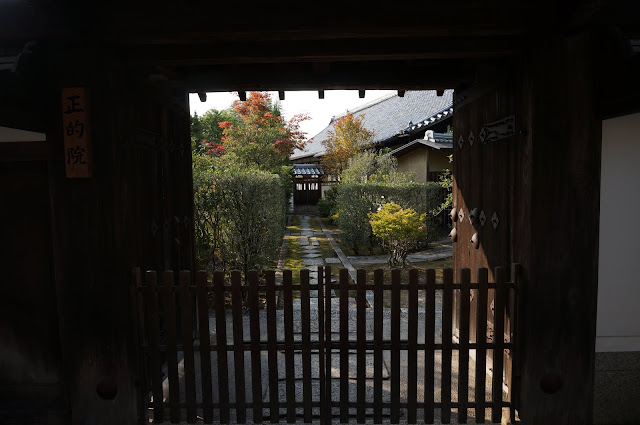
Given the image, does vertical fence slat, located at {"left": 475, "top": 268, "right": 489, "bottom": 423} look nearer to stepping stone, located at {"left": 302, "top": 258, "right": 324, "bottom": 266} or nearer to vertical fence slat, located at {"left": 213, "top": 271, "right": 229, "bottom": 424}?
vertical fence slat, located at {"left": 213, "top": 271, "right": 229, "bottom": 424}

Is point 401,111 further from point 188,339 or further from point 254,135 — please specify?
point 188,339

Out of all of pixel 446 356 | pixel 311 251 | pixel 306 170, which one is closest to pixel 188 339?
pixel 446 356

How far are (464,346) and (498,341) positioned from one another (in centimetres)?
30

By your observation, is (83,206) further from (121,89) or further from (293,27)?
(293,27)

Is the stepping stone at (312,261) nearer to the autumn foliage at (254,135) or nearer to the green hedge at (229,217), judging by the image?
the green hedge at (229,217)

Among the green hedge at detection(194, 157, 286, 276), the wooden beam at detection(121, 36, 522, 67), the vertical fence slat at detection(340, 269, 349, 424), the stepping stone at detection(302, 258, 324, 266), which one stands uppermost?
the wooden beam at detection(121, 36, 522, 67)

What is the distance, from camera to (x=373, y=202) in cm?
1257

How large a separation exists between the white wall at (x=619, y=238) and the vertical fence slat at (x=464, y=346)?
1.27 m

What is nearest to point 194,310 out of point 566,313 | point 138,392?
point 138,392

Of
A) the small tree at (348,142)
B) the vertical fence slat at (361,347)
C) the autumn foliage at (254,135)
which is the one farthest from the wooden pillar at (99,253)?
the small tree at (348,142)

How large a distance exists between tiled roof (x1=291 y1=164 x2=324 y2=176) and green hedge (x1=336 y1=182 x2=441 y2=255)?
15.6 meters

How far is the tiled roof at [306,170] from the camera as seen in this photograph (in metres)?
28.8

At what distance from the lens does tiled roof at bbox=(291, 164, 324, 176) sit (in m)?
28.8

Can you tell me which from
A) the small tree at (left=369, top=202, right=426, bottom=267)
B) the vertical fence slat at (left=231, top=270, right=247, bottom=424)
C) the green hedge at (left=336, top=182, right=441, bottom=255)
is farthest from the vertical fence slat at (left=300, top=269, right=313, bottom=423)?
the green hedge at (left=336, top=182, right=441, bottom=255)
